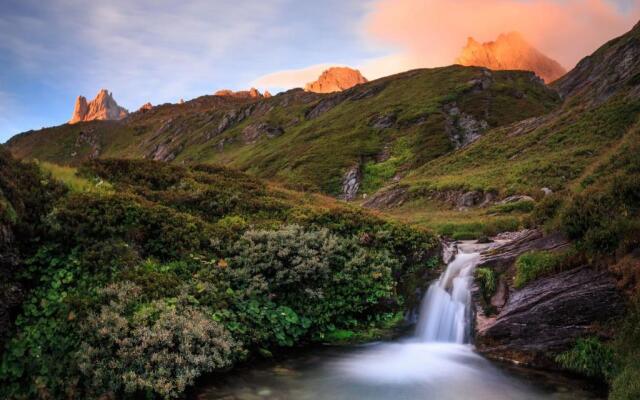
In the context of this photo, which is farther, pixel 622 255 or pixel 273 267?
pixel 273 267

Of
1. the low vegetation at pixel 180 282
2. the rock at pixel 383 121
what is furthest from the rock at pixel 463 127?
the low vegetation at pixel 180 282

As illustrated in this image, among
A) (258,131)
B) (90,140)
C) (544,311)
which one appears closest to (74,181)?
(544,311)

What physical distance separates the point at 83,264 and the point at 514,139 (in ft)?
159

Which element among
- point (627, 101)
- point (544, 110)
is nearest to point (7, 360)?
point (627, 101)

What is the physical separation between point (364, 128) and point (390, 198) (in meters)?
40.9

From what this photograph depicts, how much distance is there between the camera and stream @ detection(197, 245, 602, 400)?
1112 cm

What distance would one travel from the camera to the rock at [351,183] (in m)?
60.1

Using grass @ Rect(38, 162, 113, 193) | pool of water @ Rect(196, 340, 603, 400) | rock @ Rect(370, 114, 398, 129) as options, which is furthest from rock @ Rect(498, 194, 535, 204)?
rock @ Rect(370, 114, 398, 129)

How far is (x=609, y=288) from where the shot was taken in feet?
38.6

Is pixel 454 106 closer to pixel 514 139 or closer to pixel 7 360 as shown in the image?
pixel 514 139

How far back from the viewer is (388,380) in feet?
40.3

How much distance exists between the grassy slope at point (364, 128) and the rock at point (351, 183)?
43.0 inches

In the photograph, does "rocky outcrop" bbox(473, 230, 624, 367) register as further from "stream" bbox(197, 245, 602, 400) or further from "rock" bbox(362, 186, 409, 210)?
"rock" bbox(362, 186, 409, 210)

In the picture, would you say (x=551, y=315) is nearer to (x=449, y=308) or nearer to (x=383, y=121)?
(x=449, y=308)
